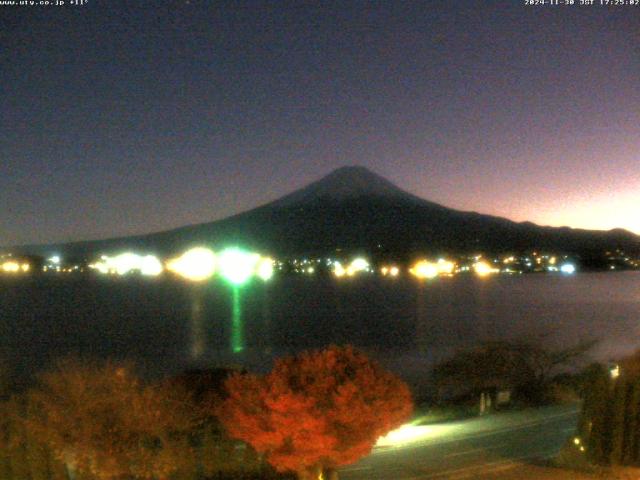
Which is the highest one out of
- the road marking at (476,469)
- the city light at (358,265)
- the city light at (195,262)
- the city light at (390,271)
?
the city light at (195,262)

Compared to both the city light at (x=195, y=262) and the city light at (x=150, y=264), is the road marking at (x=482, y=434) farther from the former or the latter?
the city light at (x=150, y=264)

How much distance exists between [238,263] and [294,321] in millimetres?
64679

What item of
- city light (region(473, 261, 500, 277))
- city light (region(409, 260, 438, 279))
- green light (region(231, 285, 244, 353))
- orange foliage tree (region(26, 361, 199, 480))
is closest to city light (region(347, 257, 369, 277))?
city light (region(409, 260, 438, 279))

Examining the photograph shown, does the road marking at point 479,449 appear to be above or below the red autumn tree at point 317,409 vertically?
below

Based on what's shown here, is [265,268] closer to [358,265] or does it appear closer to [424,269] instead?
[358,265]

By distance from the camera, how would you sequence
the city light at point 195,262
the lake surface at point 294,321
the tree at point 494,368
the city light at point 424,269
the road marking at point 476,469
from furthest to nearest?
the city light at point 195,262 < the city light at point 424,269 < the lake surface at point 294,321 < the tree at point 494,368 < the road marking at point 476,469

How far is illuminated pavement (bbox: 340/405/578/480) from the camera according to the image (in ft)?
41.1

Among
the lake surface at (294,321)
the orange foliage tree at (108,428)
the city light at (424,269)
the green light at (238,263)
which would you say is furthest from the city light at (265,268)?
the orange foliage tree at (108,428)

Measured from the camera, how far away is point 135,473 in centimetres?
1048

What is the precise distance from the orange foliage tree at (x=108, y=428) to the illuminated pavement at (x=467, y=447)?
306 cm

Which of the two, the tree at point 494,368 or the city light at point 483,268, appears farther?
the city light at point 483,268

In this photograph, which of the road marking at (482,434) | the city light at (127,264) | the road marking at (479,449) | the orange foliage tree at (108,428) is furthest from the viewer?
the city light at (127,264)

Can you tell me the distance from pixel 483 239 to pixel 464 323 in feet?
230

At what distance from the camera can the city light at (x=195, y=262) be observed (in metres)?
139
